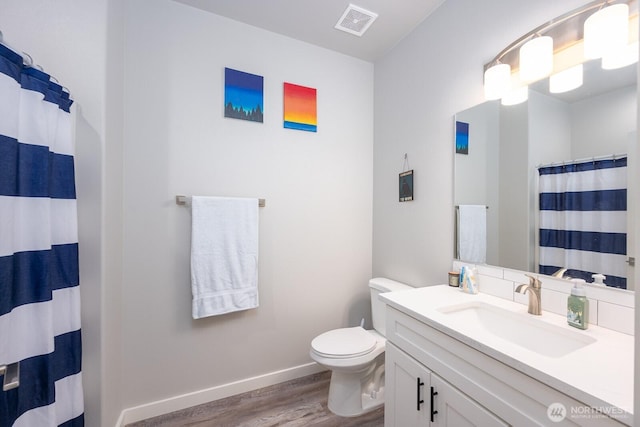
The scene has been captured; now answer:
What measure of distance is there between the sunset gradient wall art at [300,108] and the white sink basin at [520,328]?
5.05 feet

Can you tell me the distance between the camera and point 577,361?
0.71m

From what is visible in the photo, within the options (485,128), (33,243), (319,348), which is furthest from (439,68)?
(33,243)

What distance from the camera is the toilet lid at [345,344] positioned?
1.53 m

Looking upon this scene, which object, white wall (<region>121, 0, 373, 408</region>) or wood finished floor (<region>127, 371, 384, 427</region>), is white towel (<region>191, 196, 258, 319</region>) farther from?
wood finished floor (<region>127, 371, 384, 427</region>)

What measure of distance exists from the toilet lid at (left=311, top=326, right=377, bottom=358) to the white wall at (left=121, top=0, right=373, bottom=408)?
1.14 ft

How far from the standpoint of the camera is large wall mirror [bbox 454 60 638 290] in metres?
0.93

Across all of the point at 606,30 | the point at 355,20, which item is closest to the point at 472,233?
the point at 606,30

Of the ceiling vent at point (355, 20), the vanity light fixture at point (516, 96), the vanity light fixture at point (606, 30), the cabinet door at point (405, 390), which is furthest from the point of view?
the ceiling vent at point (355, 20)

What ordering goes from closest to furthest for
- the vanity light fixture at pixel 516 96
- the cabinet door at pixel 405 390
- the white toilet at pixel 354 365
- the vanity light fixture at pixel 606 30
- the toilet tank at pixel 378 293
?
the vanity light fixture at pixel 606 30
the cabinet door at pixel 405 390
the vanity light fixture at pixel 516 96
the white toilet at pixel 354 365
the toilet tank at pixel 378 293

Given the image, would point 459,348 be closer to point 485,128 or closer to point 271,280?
point 485,128

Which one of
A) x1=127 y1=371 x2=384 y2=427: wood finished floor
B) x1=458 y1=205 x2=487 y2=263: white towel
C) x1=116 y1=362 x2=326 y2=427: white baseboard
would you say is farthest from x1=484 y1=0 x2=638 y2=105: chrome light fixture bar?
x1=116 y1=362 x2=326 y2=427: white baseboard

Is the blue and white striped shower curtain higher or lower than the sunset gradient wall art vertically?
lower

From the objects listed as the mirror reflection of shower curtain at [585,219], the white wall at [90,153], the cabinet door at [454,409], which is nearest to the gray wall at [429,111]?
the mirror reflection of shower curtain at [585,219]

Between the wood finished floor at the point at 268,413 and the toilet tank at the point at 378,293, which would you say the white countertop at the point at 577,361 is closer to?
the toilet tank at the point at 378,293
